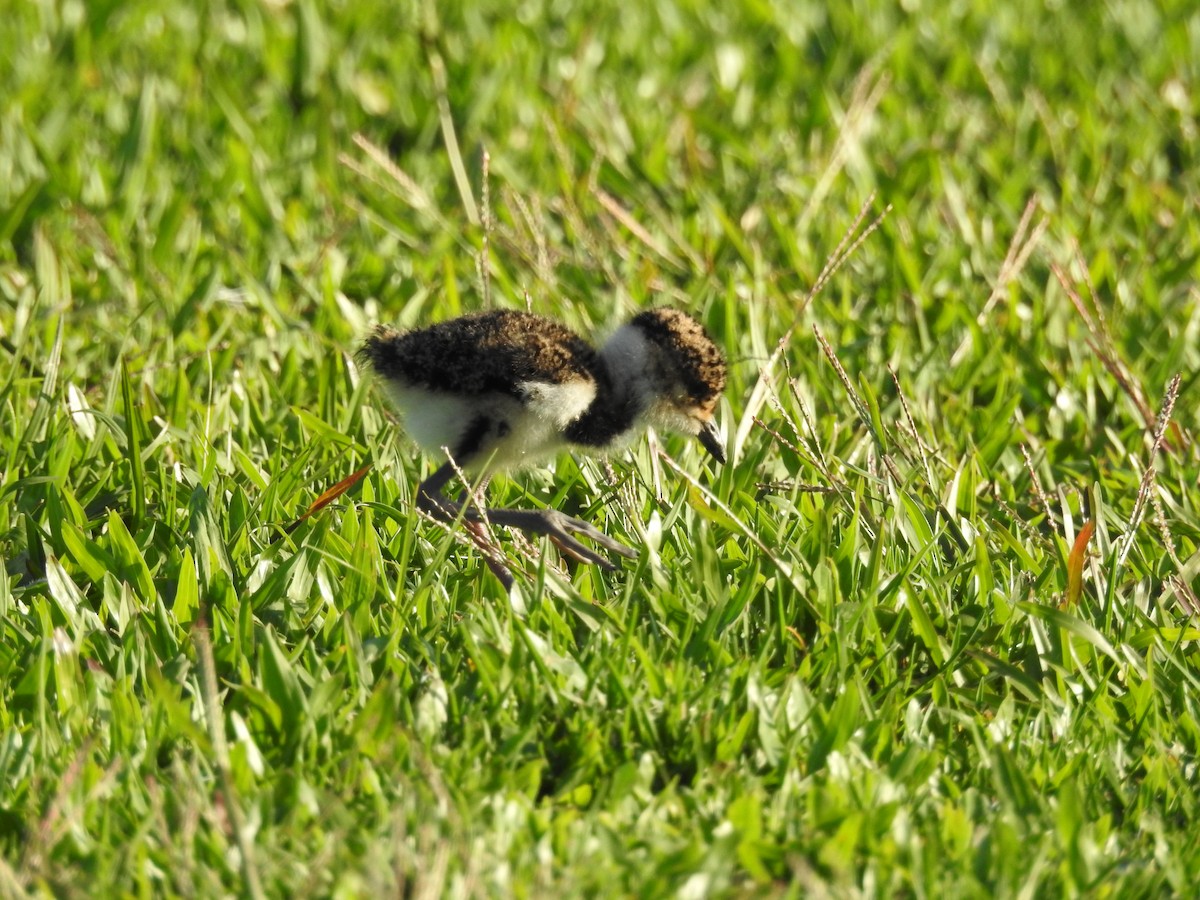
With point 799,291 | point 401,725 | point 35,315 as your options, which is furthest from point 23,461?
point 799,291

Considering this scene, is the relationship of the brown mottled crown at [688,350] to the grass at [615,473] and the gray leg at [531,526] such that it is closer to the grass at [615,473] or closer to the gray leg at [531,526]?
the grass at [615,473]

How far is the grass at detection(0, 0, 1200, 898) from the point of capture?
2961mm

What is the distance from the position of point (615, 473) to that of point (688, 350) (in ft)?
1.44

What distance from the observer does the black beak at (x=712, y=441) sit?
176 inches

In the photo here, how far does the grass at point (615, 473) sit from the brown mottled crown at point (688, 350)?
171 mm

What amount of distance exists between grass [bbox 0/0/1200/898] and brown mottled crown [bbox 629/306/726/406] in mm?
171

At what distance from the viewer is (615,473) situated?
4.47 meters

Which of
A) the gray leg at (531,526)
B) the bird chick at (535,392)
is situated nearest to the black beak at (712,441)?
the bird chick at (535,392)

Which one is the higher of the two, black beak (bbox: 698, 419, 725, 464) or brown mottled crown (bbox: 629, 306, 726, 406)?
brown mottled crown (bbox: 629, 306, 726, 406)

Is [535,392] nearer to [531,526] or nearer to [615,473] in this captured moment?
[531,526]

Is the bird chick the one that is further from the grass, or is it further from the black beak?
the grass

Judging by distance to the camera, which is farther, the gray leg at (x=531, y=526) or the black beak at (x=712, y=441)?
the black beak at (x=712, y=441)

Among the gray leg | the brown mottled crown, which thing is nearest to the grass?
the gray leg

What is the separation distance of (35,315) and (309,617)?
190cm
